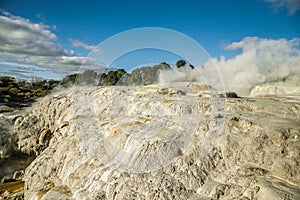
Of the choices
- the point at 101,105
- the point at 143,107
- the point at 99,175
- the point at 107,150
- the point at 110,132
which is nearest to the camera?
the point at 99,175

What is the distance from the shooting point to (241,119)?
10148 mm

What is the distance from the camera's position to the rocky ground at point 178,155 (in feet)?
25.1

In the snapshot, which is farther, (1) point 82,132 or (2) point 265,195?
(1) point 82,132

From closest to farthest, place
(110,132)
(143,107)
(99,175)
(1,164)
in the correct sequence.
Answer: (99,175) → (110,132) → (143,107) → (1,164)

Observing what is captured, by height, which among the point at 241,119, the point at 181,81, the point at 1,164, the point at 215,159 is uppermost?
the point at 181,81

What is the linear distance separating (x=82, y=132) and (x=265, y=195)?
34.2ft

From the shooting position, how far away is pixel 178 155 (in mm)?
9469

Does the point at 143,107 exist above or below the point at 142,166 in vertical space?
above

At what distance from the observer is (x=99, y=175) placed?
965cm

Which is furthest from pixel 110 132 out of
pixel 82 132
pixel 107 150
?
pixel 82 132

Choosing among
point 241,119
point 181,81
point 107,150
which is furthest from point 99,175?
point 181,81

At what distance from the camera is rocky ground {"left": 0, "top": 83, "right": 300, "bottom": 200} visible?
25.1ft

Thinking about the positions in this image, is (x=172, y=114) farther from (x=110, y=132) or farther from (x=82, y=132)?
(x=82, y=132)

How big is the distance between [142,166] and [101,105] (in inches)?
403
